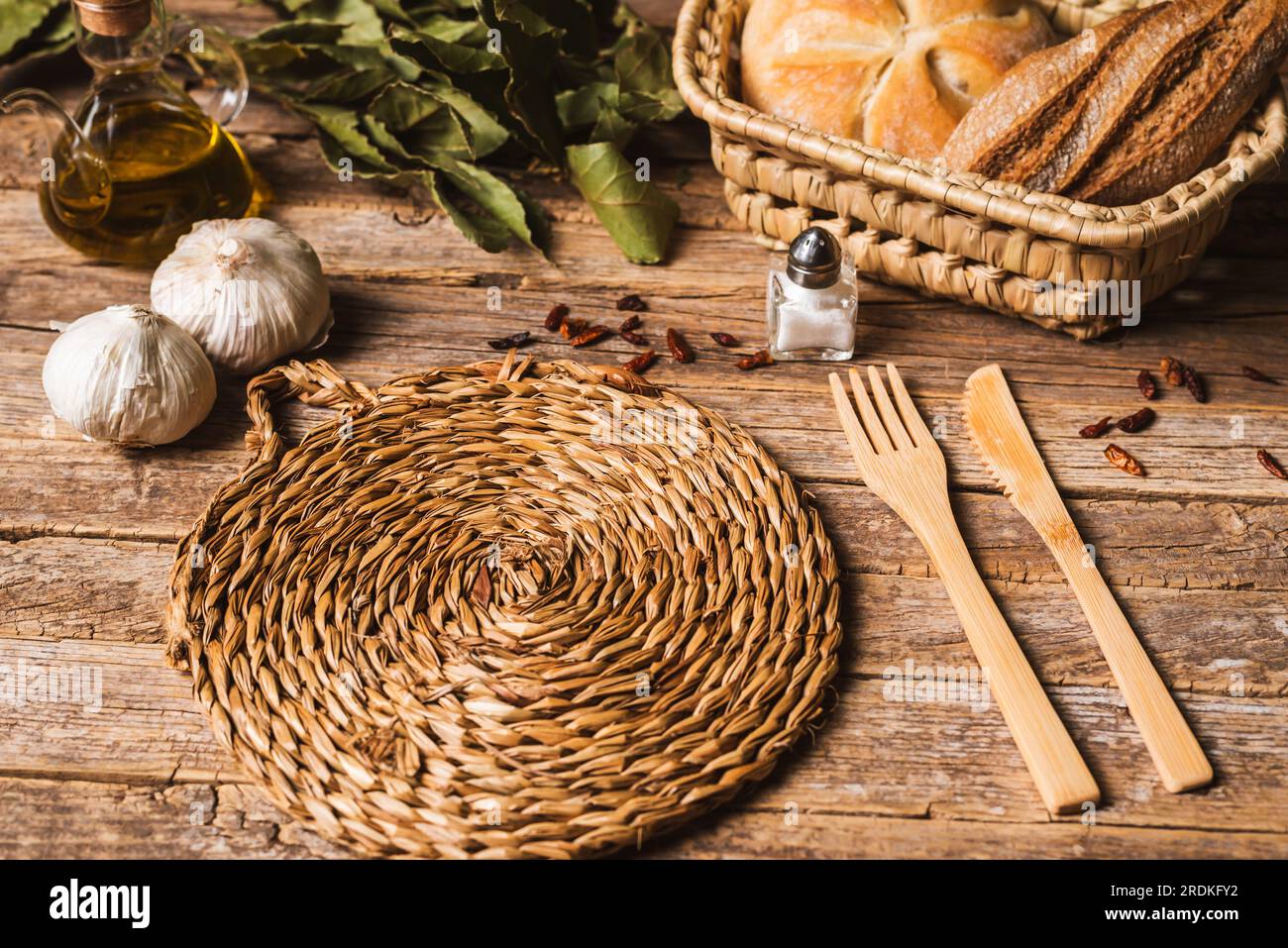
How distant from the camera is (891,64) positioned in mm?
1341

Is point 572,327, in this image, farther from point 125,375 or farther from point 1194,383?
point 1194,383

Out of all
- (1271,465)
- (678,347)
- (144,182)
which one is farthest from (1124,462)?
(144,182)

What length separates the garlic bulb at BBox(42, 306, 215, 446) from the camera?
1.13 m

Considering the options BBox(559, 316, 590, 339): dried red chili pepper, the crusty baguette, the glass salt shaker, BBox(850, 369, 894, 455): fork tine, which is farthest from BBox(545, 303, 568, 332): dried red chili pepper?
the crusty baguette

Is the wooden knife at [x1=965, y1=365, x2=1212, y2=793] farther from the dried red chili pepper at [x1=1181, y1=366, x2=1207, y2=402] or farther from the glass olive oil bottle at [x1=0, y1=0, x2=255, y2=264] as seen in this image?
the glass olive oil bottle at [x1=0, y1=0, x2=255, y2=264]

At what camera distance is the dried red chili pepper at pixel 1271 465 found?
47.3 inches

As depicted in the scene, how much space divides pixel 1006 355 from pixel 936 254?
143mm

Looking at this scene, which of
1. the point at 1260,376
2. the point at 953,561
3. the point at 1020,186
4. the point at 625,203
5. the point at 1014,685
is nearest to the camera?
the point at 1014,685

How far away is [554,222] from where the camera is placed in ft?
4.98

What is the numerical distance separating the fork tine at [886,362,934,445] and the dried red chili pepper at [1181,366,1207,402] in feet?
1.00

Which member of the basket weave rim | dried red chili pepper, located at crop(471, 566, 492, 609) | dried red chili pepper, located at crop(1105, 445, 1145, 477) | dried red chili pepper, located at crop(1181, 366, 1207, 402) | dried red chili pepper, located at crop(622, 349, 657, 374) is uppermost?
the basket weave rim

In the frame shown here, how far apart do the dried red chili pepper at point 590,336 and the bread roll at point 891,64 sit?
1.07ft

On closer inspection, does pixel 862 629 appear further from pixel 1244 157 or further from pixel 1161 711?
pixel 1244 157

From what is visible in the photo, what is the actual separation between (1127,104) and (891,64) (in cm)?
26
